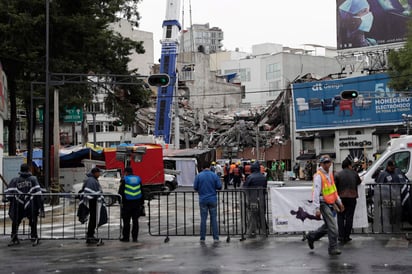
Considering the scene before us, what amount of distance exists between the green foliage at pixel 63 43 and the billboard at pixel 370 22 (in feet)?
115

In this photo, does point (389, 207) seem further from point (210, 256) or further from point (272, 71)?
point (272, 71)

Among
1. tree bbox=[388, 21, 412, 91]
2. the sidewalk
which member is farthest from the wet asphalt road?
tree bbox=[388, 21, 412, 91]

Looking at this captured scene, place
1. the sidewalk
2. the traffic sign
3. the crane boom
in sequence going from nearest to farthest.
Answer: the sidewalk, the traffic sign, the crane boom

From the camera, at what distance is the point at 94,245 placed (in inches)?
587

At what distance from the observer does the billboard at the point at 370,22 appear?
2564 inches

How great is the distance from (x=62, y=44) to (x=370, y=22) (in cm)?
3926

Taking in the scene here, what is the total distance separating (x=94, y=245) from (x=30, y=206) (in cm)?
178

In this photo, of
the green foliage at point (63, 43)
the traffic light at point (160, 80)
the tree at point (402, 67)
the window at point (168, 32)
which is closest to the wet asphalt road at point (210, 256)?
the traffic light at point (160, 80)

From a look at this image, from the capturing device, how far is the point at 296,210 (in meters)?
14.9

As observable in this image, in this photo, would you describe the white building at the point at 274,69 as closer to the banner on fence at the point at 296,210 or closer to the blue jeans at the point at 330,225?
the banner on fence at the point at 296,210

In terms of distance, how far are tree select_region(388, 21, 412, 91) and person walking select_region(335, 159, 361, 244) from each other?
30809 millimetres

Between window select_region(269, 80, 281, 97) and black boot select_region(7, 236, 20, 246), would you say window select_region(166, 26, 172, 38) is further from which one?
black boot select_region(7, 236, 20, 246)

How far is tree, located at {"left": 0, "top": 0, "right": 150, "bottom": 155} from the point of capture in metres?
33.6

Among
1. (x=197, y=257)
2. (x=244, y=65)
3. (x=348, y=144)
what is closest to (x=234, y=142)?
(x=348, y=144)
